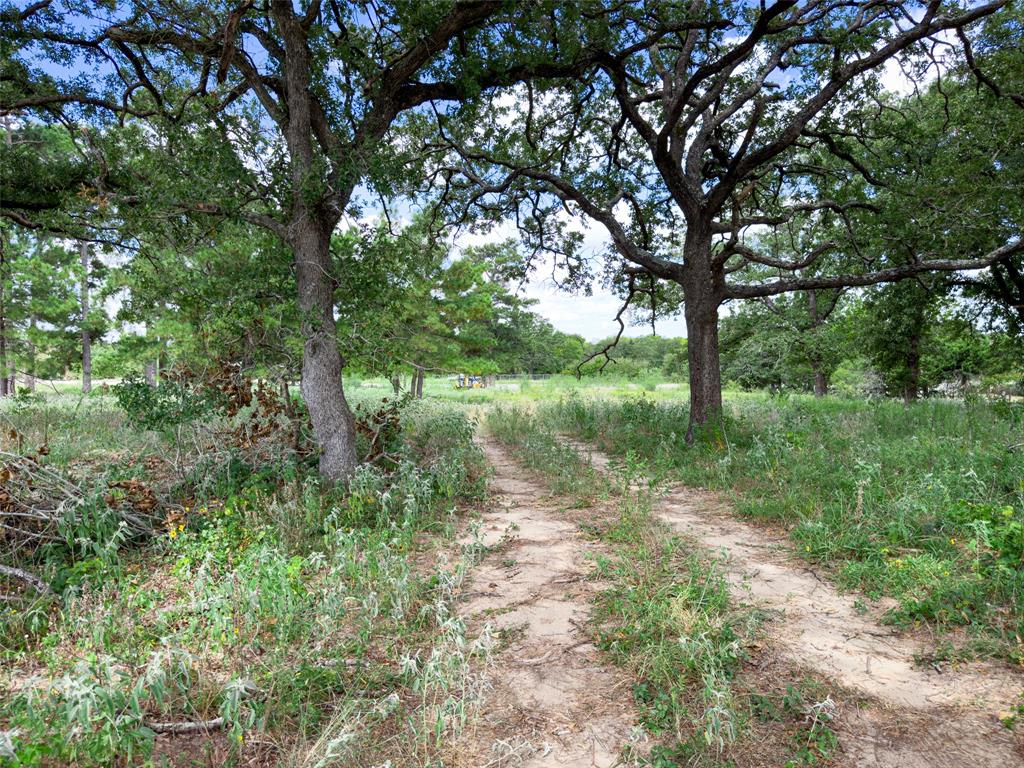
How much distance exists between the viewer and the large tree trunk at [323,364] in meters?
6.29

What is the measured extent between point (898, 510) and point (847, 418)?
632 centimetres

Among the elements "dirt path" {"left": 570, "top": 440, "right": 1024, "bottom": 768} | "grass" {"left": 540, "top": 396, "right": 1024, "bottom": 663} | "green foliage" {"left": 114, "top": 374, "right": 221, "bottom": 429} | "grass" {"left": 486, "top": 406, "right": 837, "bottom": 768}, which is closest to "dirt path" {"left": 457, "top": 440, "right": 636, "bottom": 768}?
"grass" {"left": 486, "top": 406, "right": 837, "bottom": 768}

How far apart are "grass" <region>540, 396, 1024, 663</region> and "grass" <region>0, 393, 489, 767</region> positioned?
3024 mm

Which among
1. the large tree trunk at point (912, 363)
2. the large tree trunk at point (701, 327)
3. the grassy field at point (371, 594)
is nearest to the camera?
the grassy field at point (371, 594)

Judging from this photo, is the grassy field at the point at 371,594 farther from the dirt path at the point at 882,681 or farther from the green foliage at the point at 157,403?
the green foliage at the point at 157,403

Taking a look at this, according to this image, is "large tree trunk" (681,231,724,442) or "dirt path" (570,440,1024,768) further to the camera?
"large tree trunk" (681,231,724,442)

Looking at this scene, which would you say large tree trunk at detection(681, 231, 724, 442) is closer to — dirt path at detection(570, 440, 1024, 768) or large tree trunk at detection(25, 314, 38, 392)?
dirt path at detection(570, 440, 1024, 768)

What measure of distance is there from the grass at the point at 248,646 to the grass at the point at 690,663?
891mm

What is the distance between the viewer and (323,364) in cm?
633

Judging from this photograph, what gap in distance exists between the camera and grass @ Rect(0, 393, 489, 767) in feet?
7.11

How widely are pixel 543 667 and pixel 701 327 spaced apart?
7869mm

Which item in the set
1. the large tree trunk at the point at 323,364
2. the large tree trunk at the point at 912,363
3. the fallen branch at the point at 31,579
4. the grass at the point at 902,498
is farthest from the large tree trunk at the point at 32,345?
the large tree trunk at the point at 912,363

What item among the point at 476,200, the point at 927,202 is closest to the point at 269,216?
the point at 476,200

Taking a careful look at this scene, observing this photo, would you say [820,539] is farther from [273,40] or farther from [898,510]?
[273,40]
